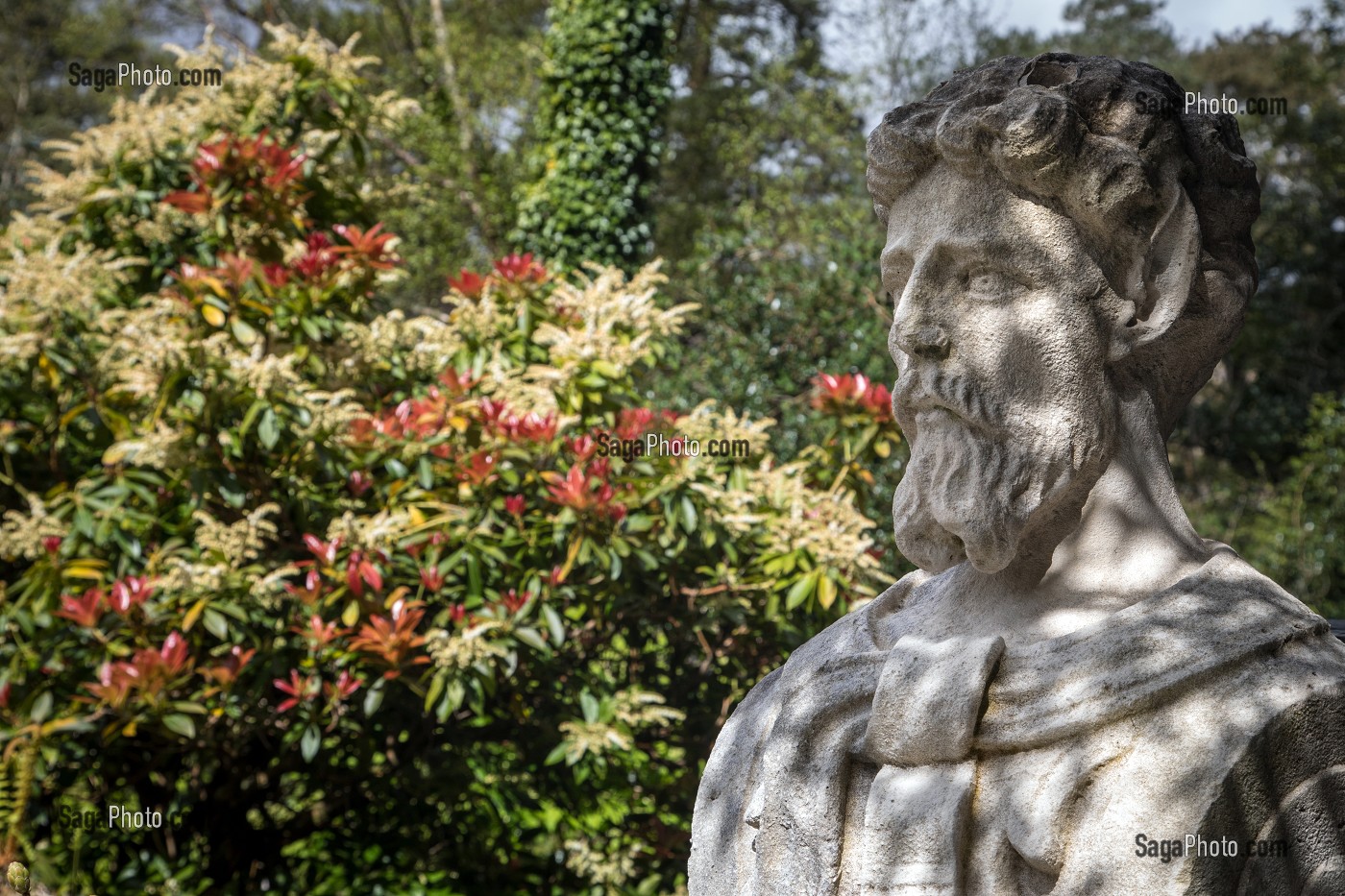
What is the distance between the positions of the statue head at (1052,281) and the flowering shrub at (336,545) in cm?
243

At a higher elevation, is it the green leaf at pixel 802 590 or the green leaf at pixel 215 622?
the green leaf at pixel 802 590

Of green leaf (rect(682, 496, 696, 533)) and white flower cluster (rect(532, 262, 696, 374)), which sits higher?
white flower cluster (rect(532, 262, 696, 374))

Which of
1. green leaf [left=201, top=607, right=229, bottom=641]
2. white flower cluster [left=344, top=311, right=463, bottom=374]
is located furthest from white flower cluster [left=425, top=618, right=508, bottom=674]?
white flower cluster [left=344, top=311, right=463, bottom=374]

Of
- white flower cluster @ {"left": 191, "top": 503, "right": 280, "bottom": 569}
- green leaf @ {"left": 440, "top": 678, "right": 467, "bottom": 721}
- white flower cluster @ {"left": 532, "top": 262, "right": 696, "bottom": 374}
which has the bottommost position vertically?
green leaf @ {"left": 440, "top": 678, "right": 467, "bottom": 721}

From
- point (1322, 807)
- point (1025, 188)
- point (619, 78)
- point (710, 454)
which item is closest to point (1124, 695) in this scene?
point (1322, 807)

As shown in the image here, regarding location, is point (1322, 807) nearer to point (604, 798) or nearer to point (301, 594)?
point (301, 594)

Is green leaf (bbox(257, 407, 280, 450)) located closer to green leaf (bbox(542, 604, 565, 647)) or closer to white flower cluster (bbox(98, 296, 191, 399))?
white flower cluster (bbox(98, 296, 191, 399))

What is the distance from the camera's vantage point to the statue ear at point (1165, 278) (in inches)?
81.7

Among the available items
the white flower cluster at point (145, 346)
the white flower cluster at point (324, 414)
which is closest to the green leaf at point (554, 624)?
the white flower cluster at point (324, 414)

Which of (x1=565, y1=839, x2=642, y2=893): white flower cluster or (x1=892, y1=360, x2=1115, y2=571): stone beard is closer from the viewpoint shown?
(x1=892, y1=360, x2=1115, y2=571): stone beard

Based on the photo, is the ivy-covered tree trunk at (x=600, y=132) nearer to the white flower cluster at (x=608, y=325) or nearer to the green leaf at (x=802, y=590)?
the white flower cluster at (x=608, y=325)

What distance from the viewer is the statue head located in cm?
205

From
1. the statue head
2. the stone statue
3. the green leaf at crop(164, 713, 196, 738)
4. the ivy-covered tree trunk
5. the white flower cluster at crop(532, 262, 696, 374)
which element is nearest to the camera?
the stone statue

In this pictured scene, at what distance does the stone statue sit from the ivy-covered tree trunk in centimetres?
931
